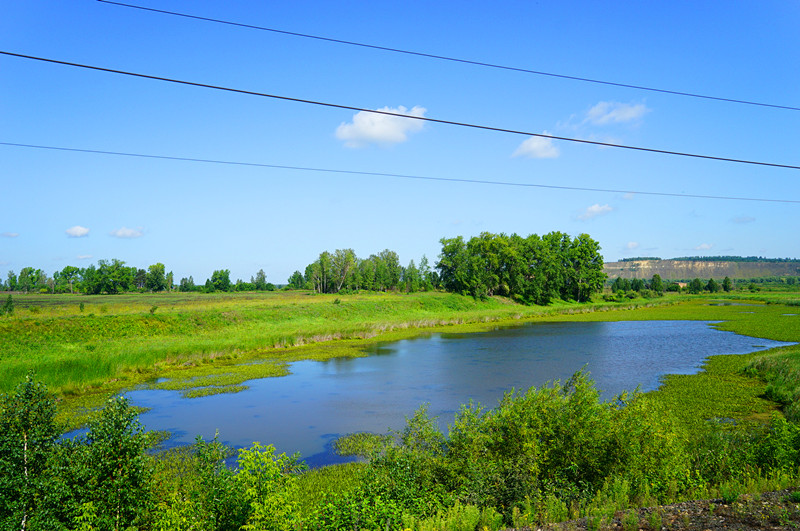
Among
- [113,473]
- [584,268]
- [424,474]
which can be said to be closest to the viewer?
[113,473]

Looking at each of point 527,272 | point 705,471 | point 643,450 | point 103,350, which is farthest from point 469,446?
point 527,272

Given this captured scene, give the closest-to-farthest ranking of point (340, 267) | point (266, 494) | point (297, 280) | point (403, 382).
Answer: point (266, 494) → point (403, 382) → point (340, 267) → point (297, 280)

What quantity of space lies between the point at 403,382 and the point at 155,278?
131 m

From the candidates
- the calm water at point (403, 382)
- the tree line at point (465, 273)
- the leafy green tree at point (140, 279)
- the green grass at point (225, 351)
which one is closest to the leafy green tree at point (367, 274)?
the tree line at point (465, 273)

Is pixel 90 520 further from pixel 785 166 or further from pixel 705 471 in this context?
pixel 785 166

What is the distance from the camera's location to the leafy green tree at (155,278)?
5320 inches

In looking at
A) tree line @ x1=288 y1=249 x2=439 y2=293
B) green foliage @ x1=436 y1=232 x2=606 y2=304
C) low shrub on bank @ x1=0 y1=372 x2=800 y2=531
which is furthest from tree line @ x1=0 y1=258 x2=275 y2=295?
low shrub on bank @ x1=0 y1=372 x2=800 y2=531

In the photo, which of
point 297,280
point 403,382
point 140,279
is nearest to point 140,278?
point 140,279

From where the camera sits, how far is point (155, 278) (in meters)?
135

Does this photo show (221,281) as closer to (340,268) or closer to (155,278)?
(155,278)

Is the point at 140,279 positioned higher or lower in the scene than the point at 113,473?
higher

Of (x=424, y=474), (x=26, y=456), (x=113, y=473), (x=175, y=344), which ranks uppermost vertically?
(x=26, y=456)

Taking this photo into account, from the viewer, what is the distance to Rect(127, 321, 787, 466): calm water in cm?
1748

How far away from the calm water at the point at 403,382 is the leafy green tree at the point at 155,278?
385ft
